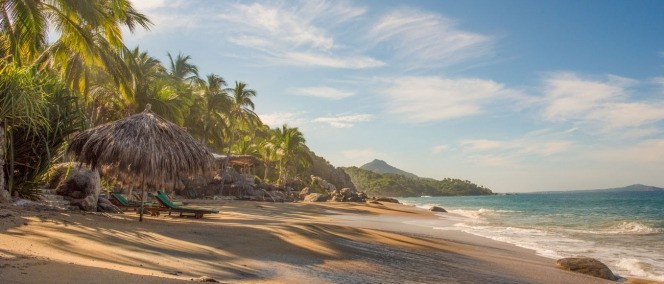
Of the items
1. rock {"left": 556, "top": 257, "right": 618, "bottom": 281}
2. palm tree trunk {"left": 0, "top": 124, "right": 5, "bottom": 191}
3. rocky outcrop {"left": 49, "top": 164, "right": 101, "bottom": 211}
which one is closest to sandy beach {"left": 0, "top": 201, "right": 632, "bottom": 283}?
rock {"left": 556, "top": 257, "right": 618, "bottom": 281}

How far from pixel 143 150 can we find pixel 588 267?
34.8 ft

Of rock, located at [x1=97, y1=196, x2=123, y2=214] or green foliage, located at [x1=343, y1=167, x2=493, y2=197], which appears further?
green foliage, located at [x1=343, y1=167, x2=493, y2=197]

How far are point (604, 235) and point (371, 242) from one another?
14.2 metres

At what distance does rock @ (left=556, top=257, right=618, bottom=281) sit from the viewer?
10.1 meters

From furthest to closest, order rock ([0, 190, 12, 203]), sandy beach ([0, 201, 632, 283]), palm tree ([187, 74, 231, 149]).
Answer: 1. palm tree ([187, 74, 231, 149])
2. rock ([0, 190, 12, 203])
3. sandy beach ([0, 201, 632, 283])

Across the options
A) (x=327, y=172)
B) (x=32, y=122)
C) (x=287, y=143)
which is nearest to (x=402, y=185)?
(x=327, y=172)

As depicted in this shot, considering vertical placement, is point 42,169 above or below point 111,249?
above

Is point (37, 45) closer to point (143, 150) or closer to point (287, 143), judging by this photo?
point (143, 150)

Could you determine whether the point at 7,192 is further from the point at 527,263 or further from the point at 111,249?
the point at 527,263

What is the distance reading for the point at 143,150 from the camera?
1021cm

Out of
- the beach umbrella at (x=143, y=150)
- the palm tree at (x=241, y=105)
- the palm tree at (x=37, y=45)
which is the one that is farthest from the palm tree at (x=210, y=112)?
the beach umbrella at (x=143, y=150)

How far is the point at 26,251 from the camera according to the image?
5621 mm

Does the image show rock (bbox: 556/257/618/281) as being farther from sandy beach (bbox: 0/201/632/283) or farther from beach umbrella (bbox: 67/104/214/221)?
beach umbrella (bbox: 67/104/214/221)

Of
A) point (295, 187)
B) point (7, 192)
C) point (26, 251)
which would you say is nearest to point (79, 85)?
point (7, 192)
